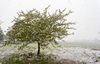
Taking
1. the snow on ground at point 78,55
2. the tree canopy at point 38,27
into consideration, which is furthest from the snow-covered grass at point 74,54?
the tree canopy at point 38,27

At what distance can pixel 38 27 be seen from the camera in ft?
42.4

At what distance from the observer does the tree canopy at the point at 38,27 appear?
40.5ft

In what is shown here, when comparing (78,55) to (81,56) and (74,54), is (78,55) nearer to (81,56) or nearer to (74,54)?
(81,56)

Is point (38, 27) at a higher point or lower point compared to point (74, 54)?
higher

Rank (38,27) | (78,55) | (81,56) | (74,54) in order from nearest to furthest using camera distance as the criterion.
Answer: (38,27), (81,56), (78,55), (74,54)

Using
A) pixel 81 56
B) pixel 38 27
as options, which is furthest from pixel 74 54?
pixel 38 27

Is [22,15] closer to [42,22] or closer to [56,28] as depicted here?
[42,22]

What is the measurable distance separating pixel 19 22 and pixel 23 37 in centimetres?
235

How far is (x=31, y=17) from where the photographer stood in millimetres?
13469

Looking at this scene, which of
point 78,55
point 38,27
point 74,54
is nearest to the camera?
point 38,27

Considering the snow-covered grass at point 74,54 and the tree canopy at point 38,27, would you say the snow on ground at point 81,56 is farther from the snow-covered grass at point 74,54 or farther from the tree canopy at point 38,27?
the tree canopy at point 38,27

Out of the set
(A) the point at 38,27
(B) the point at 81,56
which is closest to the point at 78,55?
(B) the point at 81,56

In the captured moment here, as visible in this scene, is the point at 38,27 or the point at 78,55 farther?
the point at 78,55

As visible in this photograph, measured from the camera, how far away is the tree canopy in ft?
40.5
